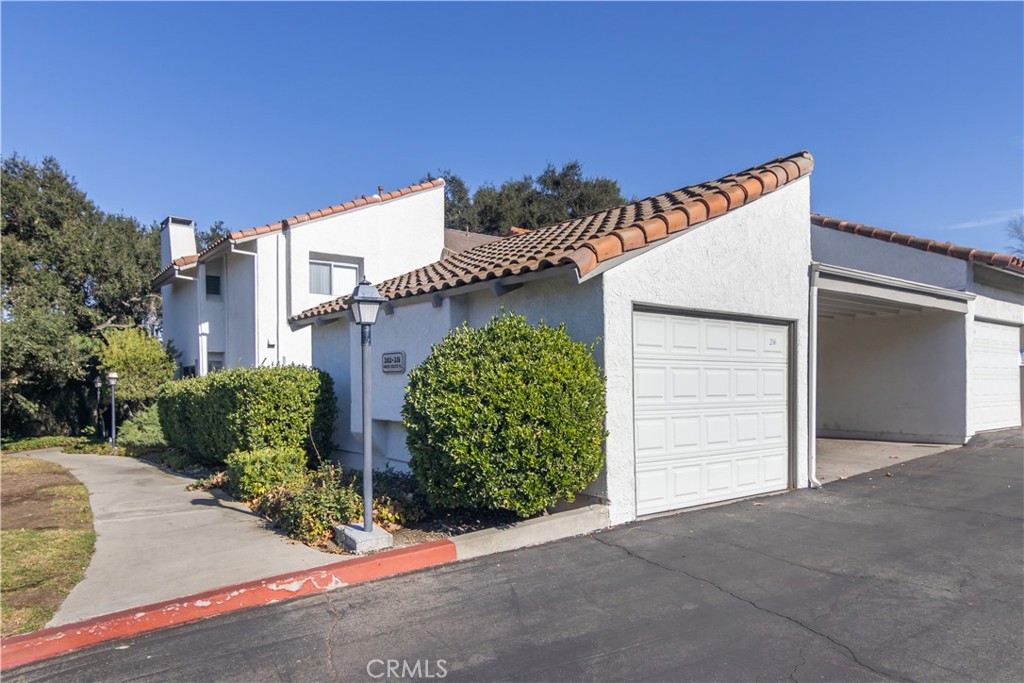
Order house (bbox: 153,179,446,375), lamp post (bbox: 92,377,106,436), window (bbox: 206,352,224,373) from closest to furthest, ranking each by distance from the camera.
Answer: house (bbox: 153,179,446,375), window (bbox: 206,352,224,373), lamp post (bbox: 92,377,106,436)

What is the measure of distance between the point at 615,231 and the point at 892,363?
8.93 metres

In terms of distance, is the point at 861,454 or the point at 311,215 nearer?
the point at 861,454

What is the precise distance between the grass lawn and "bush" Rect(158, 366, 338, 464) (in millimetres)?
2264

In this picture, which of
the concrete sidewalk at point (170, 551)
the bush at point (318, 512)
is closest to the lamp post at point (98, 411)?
the concrete sidewalk at point (170, 551)

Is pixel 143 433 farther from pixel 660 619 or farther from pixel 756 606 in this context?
pixel 756 606

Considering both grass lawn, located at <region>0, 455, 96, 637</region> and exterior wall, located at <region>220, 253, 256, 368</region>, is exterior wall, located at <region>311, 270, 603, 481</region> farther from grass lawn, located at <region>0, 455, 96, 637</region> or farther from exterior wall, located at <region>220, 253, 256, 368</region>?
grass lawn, located at <region>0, 455, 96, 637</region>

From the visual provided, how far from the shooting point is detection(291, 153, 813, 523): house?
690cm

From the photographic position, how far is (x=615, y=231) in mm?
7125

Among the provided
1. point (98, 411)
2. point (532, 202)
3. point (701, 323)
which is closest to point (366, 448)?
point (701, 323)

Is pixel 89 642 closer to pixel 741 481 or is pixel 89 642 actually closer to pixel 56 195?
pixel 741 481

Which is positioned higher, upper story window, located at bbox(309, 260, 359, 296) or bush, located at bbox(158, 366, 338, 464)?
upper story window, located at bbox(309, 260, 359, 296)

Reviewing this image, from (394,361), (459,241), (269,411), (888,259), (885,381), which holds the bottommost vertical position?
(269,411)

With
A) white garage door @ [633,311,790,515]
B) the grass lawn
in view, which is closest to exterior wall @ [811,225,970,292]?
white garage door @ [633,311,790,515]

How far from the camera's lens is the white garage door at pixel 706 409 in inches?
284
